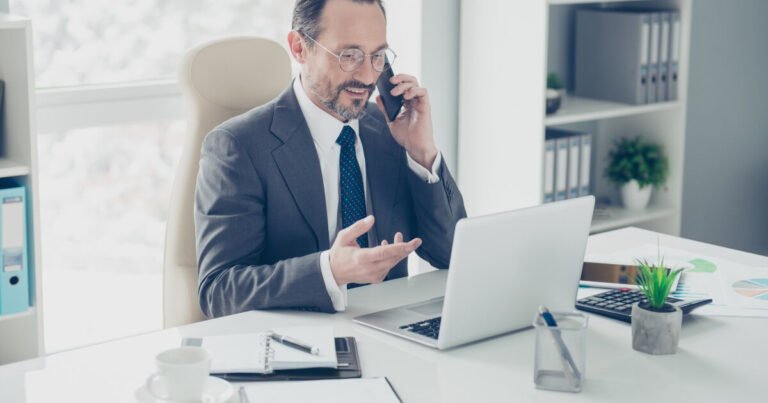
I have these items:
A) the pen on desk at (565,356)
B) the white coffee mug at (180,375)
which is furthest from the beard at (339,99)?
the white coffee mug at (180,375)

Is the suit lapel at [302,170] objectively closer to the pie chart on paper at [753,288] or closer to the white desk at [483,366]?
the white desk at [483,366]

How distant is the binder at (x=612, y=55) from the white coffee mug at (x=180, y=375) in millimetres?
2541

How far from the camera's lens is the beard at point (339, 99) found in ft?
7.28

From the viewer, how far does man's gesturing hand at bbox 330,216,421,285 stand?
5.87 feet

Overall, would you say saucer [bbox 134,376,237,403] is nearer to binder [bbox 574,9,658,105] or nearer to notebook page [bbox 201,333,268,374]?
notebook page [bbox 201,333,268,374]

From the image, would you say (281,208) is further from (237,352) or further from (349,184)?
(237,352)

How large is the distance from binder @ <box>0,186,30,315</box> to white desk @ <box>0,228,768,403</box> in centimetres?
99

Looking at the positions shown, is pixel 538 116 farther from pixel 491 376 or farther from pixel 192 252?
pixel 491 376

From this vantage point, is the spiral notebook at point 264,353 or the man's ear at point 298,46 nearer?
the spiral notebook at point 264,353

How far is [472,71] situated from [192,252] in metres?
1.45

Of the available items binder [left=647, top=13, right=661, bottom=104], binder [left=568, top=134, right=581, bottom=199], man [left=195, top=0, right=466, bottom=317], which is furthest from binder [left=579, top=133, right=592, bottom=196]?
man [left=195, top=0, right=466, bottom=317]

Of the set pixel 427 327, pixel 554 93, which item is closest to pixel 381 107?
pixel 427 327

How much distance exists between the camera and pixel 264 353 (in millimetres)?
1626

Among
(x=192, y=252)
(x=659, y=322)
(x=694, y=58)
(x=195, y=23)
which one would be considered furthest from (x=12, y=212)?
(x=694, y=58)
